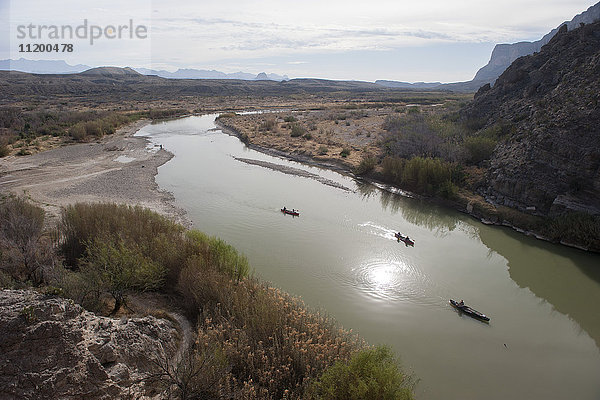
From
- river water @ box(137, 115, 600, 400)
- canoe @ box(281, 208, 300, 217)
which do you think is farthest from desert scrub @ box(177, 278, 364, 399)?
canoe @ box(281, 208, 300, 217)

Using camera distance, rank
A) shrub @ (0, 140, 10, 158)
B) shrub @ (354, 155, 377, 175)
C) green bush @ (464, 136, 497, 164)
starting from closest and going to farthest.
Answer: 1. green bush @ (464, 136, 497, 164)
2. shrub @ (354, 155, 377, 175)
3. shrub @ (0, 140, 10, 158)

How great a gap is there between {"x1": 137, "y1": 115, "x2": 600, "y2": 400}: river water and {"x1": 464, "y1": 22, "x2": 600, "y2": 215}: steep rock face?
2510 millimetres

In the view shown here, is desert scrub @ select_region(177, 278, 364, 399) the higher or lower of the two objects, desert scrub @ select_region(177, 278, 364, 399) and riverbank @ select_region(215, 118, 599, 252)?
the lower

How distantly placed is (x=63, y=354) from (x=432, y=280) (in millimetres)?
11592

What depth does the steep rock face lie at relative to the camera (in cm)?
1688

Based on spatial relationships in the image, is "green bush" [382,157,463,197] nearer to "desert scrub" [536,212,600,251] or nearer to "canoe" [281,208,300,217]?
"desert scrub" [536,212,600,251]

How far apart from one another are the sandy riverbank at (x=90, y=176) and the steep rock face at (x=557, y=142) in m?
18.1

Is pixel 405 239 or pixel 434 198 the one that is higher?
pixel 434 198

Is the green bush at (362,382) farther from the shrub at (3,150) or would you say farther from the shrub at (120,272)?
the shrub at (3,150)

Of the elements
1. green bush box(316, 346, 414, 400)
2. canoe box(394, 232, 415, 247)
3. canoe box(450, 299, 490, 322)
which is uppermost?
green bush box(316, 346, 414, 400)

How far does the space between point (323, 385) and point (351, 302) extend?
5.58 meters

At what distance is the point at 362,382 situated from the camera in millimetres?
5797

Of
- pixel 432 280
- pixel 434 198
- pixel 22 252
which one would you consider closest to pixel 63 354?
pixel 22 252

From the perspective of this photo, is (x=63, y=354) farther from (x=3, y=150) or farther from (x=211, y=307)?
(x=3, y=150)
